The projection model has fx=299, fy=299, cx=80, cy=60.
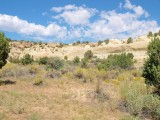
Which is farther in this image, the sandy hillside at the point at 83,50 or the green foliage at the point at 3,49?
the sandy hillside at the point at 83,50

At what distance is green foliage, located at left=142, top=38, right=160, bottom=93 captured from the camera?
68.4 feet

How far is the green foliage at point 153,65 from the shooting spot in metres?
20.9

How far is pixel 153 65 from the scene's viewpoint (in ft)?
69.6

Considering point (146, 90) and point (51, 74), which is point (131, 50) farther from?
point (146, 90)

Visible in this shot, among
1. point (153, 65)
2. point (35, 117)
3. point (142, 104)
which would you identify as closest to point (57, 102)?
point (35, 117)

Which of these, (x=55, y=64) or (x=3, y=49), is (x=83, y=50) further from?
(x=3, y=49)

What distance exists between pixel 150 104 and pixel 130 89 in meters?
2.06

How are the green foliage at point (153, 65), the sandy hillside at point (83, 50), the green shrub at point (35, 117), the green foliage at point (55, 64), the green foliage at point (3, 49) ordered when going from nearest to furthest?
1. the green shrub at point (35, 117)
2. the green foliage at point (153, 65)
3. the green foliage at point (3, 49)
4. the green foliage at point (55, 64)
5. the sandy hillside at point (83, 50)

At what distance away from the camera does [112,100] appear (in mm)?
22516

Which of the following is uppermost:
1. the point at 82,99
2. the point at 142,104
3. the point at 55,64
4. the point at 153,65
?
the point at 153,65

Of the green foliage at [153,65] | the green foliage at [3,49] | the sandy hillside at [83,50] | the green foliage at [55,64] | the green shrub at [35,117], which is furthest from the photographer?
the sandy hillside at [83,50]

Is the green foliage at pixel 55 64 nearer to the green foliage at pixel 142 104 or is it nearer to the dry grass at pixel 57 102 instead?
the dry grass at pixel 57 102

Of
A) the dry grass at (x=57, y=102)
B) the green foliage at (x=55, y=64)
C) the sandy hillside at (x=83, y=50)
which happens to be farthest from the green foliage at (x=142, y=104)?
the sandy hillside at (x=83, y=50)

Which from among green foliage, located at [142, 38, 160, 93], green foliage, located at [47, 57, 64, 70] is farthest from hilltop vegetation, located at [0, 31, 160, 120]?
green foliage, located at [47, 57, 64, 70]
